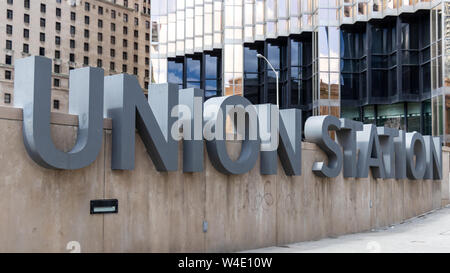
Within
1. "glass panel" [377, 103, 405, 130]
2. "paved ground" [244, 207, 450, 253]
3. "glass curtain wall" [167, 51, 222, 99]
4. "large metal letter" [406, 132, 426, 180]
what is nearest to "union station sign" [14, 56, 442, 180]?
"paved ground" [244, 207, 450, 253]

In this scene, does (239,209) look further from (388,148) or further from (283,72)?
(283,72)

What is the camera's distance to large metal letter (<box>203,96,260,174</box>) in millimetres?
11406

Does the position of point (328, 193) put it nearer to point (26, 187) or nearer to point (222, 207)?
point (222, 207)

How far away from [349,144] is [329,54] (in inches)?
1190

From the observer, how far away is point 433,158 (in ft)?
71.4

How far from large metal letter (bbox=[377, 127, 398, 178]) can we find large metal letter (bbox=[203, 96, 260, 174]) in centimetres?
713

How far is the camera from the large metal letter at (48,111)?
26.5 feet

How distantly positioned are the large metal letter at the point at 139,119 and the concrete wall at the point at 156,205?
202mm

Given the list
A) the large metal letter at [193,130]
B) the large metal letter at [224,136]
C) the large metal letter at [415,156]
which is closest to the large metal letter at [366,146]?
the large metal letter at [415,156]

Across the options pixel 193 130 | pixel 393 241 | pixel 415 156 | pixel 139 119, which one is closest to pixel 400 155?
pixel 415 156

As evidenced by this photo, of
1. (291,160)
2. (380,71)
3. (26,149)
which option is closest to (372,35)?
(380,71)

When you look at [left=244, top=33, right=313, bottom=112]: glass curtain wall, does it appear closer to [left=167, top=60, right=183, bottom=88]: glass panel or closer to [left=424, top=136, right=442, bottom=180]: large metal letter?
[left=167, top=60, right=183, bottom=88]: glass panel

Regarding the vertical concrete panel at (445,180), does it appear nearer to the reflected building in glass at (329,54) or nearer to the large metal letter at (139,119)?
the reflected building in glass at (329,54)
